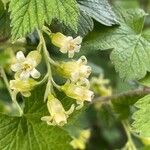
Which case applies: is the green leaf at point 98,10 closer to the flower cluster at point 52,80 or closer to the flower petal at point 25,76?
the flower cluster at point 52,80

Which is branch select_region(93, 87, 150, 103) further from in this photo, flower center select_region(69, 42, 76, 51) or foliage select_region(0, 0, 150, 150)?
flower center select_region(69, 42, 76, 51)

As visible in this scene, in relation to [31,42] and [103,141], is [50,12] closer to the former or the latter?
[31,42]

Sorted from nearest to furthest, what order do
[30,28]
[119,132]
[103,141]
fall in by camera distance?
[30,28] → [103,141] → [119,132]

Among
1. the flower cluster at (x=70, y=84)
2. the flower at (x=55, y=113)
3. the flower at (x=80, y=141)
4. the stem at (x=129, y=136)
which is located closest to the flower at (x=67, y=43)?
the flower cluster at (x=70, y=84)

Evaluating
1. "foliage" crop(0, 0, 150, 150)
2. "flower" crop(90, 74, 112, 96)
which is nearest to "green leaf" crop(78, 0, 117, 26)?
"foliage" crop(0, 0, 150, 150)

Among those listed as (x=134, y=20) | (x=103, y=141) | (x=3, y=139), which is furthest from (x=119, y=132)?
(x=3, y=139)

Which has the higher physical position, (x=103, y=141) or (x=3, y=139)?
(x=3, y=139)
